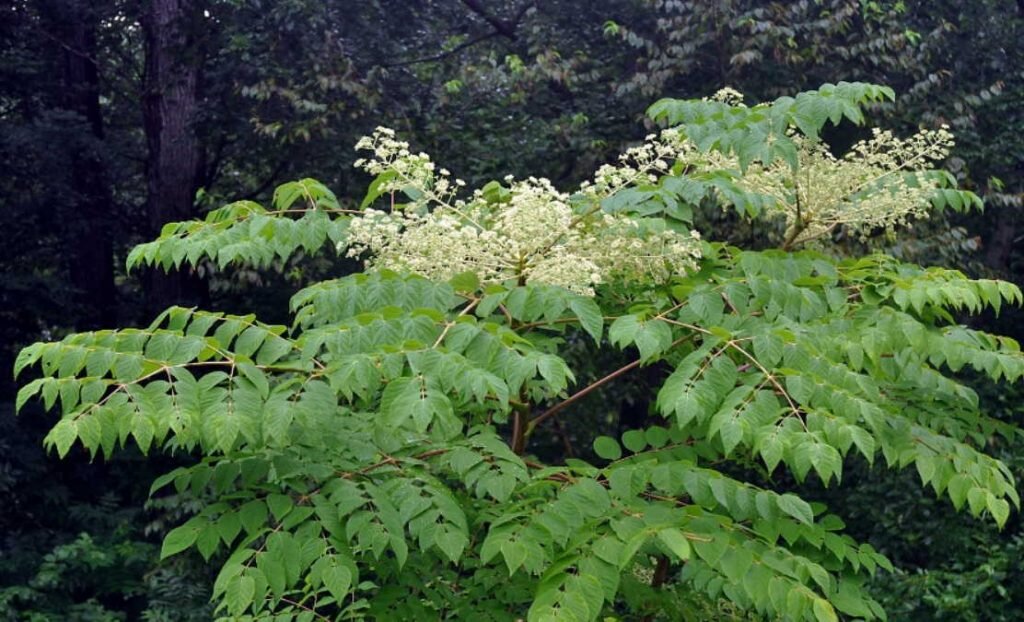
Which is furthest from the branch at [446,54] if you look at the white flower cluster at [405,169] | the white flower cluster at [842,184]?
the white flower cluster at [405,169]

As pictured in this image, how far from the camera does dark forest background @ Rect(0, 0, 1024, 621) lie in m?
9.18

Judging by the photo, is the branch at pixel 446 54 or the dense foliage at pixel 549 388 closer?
the dense foliage at pixel 549 388

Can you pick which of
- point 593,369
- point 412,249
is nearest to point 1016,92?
point 593,369

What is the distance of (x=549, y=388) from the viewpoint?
292 centimetres

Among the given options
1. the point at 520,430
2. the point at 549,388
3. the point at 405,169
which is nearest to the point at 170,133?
the point at 405,169

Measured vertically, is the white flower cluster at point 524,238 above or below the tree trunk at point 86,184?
above

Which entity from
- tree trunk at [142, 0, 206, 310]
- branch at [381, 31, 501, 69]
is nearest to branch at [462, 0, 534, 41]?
branch at [381, 31, 501, 69]

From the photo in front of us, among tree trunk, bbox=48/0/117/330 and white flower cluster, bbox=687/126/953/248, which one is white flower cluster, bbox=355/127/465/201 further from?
tree trunk, bbox=48/0/117/330

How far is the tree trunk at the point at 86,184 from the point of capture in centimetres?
1052

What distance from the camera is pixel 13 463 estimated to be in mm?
9547

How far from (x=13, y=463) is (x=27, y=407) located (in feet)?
→ 1.94

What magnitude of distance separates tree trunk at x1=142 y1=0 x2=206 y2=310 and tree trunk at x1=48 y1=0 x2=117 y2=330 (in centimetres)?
50

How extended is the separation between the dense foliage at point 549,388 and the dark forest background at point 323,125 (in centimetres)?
511

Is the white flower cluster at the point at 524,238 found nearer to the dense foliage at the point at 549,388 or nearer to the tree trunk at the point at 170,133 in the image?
the dense foliage at the point at 549,388
